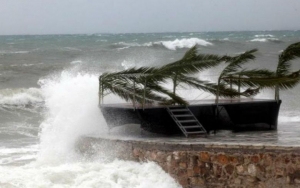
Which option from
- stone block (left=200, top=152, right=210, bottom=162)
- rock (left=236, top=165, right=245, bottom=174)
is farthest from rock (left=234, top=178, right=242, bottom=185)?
stone block (left=200, top=152, right=210, bottom=162)

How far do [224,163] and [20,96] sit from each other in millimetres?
19961

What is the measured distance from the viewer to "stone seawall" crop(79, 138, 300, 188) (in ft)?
32.7

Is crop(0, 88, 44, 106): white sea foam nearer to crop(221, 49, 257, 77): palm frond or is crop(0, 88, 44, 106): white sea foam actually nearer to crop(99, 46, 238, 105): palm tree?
crop(99, 46, 238, 105): palm tree

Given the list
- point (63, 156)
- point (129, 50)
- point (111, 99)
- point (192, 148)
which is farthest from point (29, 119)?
point (129, 50)

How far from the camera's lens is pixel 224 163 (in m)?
10.4

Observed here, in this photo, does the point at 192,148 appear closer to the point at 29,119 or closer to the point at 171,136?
the point at 171,136

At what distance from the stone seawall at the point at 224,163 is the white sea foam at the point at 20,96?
17.5 meters

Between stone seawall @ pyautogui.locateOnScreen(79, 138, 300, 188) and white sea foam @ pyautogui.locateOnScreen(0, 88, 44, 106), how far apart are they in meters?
17.5

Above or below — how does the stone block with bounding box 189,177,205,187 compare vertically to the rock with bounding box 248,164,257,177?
below

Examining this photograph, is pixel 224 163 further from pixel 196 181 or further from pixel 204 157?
pixel 196 181

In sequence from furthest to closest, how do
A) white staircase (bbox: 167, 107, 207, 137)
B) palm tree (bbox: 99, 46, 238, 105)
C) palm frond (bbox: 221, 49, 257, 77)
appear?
palm frond (bbox: 221, 49, 257, 77)
palm tree (bbox: 99, 46, 238, 105)
white staircase (bbox: 167, 107, 207, 137)

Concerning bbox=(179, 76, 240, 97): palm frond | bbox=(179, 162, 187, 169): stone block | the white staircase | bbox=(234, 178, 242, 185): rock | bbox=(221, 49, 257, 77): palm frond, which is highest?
bbox=(221, 49, 257, 77): palm frond

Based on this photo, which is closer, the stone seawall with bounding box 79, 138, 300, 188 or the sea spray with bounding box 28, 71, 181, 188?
the stone seawall with bounding box 79, 138, 300, 188

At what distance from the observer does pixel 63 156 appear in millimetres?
13469
